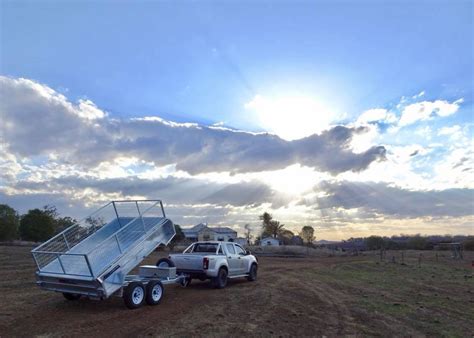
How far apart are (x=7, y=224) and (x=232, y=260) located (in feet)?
207

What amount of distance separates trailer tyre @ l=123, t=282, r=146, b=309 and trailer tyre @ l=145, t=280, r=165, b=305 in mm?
156

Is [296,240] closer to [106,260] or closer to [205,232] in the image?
[205,232]

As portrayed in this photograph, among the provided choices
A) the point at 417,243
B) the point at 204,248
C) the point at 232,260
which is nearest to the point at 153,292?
the point at 204,248

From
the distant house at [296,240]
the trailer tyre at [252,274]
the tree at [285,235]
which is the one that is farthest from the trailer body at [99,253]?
the tree at [285,235]

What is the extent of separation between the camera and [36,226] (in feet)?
226

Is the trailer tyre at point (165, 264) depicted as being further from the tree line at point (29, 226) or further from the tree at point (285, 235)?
the tree at point (285, 235)

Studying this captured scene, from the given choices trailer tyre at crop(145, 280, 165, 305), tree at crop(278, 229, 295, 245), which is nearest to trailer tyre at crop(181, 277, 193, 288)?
trailer tyre at crop(145, 280, 165, 305)

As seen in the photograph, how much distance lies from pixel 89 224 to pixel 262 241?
291ft

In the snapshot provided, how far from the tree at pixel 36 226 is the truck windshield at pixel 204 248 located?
60.7m

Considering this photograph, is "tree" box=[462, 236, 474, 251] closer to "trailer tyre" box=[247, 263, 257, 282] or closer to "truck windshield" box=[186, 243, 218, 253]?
"trailer tyre" box=[247, 263, 257, 282]

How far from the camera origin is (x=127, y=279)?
1158cm

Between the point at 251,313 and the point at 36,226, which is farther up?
the point at 36,226

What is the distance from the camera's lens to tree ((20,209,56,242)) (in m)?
68.8

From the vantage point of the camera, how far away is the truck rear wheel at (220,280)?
1484 centimetres
